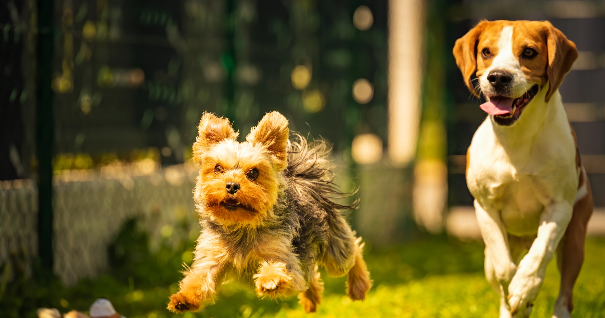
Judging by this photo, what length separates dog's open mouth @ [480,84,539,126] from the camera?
12.2 feet

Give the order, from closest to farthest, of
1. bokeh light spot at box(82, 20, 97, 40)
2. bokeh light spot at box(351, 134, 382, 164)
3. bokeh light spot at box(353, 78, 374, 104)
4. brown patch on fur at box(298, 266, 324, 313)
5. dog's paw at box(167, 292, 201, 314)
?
dog's paw at box(167, 292, 201, 314)
brown patch on fur at box(298, 266, 324, 313)
bokeh light spot at box(82, 20, 97, 40)
bokeh light spot at box(353, 78, 374, 104)
bokeh light spot at box(351, 134, 382, 164)

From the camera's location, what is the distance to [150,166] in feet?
21.8

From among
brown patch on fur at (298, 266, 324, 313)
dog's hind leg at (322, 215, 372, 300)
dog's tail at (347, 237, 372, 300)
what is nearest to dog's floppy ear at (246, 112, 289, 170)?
dog's hind leg at (322, 215, 372, 300)

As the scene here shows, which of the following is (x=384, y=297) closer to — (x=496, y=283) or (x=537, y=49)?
(x=496, y=283)

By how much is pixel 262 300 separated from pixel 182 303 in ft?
8.53

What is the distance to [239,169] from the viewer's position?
296 cm

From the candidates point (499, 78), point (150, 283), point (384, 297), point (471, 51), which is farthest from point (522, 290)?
point (150, 283)

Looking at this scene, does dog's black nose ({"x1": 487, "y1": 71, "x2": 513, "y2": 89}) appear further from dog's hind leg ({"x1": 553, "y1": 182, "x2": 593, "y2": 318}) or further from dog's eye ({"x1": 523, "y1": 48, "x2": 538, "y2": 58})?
dog's hind leg ({"x1": 553, "y1": 182, "x2": 593, "y2": 318})

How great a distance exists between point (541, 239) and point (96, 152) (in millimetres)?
3670

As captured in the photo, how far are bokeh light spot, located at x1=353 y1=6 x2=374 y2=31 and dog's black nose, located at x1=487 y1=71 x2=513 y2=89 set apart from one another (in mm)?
5058

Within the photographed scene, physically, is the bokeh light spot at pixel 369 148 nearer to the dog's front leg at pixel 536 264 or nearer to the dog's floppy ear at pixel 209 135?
the dog's front leg at pixel 536 264

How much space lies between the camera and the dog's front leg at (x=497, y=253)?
12.9 ft

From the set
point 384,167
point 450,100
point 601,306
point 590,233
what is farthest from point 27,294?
point 590,233

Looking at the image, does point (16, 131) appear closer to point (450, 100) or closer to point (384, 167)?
point (384, 167)
